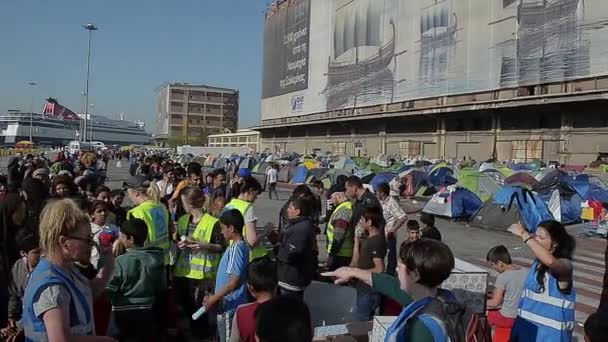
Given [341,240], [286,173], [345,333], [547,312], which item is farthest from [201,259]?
[286,173]

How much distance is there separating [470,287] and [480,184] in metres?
18.4

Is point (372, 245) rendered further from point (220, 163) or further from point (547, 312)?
point (220, 163)

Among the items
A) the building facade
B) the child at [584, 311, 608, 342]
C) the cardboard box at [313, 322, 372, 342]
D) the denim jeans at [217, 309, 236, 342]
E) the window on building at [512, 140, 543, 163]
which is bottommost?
the denim jeans at [217, 309, 236, 342]

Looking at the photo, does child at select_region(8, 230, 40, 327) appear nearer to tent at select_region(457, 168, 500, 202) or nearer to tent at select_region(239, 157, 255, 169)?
tent at select_region(457, 168, 500, 202)

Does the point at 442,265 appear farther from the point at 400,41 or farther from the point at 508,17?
the point at 400,41

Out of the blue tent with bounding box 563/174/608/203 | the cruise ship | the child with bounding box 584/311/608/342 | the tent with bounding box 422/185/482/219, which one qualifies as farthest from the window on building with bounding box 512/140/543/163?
the cruise ship

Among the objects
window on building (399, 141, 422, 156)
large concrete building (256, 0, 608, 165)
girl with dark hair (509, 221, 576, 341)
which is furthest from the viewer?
window on building (399, 141, 422, 156)

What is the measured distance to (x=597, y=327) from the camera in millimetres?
2494

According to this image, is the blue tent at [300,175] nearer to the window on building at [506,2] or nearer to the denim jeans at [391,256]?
the window on building at [506,2]

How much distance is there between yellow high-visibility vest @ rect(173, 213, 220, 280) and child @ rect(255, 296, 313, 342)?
3.30 metres

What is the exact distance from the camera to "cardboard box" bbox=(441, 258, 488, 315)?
3959 millimetres

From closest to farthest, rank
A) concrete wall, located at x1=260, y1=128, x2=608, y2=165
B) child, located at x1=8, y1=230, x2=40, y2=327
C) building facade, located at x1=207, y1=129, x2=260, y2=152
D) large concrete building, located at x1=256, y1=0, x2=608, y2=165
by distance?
1. child, located at x1=8, y1=230, x2=40, y2=327
2. large concrete building, located at x1=256, y1=0, x2=608, y2=165
3. concrete wall, located at x1=260, y1=128, x2=608, y2=165
4. building facade, located at x1=207, y1=129, x2=260, y2=152

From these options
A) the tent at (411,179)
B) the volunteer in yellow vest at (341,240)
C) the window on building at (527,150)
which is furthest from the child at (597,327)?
the window on building at (527,150)

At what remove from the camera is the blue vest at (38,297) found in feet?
8.86
